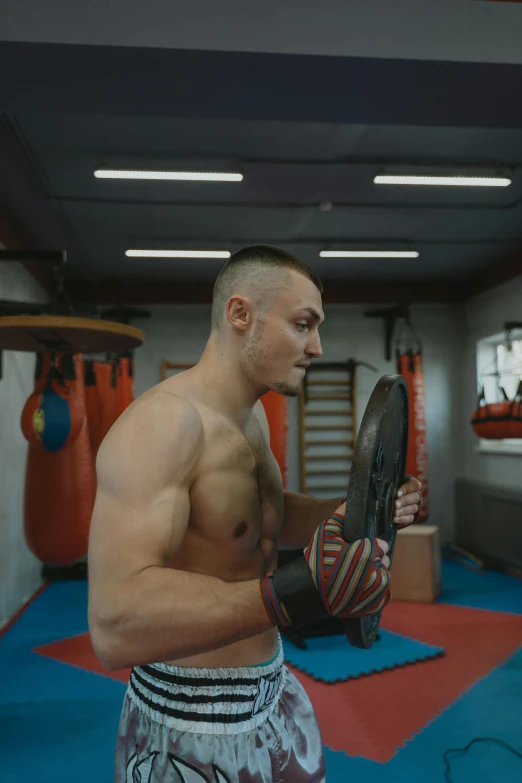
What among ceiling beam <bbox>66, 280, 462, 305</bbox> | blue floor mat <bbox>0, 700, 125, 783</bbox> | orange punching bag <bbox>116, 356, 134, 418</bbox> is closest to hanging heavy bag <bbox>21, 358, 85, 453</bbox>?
blue floor mat <bbox>0, 700, 125, 783</bbox>

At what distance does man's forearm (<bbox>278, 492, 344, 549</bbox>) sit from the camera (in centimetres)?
168

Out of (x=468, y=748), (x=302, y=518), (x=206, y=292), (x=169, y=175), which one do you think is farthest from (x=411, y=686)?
(x=206, y=292)

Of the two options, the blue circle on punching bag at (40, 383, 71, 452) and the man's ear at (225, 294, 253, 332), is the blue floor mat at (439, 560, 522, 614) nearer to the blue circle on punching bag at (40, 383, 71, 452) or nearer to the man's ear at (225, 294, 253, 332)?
the blue circle on punching bag at (40, 383, 71, 452)

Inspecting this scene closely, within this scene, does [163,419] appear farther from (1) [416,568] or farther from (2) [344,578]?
(1) [416,568]

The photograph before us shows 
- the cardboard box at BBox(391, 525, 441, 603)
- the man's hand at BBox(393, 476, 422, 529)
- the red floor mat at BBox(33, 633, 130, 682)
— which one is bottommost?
the red floor mat at BBox(33, 633, 130, 682)

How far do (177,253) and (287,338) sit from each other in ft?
16.6

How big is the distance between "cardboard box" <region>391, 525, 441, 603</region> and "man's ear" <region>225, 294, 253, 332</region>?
14.0 feet

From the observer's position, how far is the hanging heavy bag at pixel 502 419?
201 inches

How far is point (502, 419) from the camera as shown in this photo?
521 centimetres

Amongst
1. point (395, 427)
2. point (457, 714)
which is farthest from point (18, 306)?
point (457, 714)

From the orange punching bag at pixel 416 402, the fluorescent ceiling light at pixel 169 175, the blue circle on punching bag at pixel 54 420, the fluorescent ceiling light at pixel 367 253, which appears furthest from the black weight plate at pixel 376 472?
the orange punching bag at pixel 416 402

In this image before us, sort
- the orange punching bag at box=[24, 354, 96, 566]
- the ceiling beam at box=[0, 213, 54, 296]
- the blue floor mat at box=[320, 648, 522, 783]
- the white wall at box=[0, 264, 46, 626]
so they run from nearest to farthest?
1. the blue floor mat at box=[320, 648, 522, 783]
2. the orange punching bag at box=[24, 354, 96, 566]
3. the white wall at box=[0, 264, 46, 626]
4. the ceiling beam at box=[0, 213, 54, 296]

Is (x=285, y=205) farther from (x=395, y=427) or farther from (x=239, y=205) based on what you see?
(x=395, y=427)

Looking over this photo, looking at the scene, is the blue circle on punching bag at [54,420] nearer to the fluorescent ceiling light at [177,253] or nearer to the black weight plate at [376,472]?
the black weight plate at [376,472]
